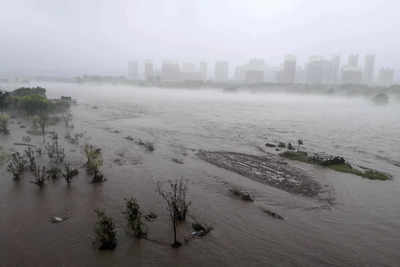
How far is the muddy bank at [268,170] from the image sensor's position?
32.6 feet

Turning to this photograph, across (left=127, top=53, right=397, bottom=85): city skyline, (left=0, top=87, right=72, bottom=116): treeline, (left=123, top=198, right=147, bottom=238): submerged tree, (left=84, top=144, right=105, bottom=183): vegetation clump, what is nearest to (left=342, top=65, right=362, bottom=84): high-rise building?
(left=127, top=53, right=397, bottom=85): city skyline

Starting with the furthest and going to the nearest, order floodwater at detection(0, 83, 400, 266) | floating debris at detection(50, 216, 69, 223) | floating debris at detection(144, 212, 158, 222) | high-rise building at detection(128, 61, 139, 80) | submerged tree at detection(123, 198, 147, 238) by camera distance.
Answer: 1. high-rise building at detection(128, 61, 139, 80)
2. floating debris at detection(144, 212, 158, 222)
3. floating debris at detection(50, 216, 69, 223)
4. submerged tree at detection(123, 198, 147, 238)
5. floodwater at detection(0, 83, 400, 266)

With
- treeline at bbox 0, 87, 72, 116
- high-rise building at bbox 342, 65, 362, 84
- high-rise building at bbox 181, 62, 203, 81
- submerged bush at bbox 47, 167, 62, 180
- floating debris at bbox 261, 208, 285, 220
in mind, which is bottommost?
floating debris at bbox 261, 208, 285, 220

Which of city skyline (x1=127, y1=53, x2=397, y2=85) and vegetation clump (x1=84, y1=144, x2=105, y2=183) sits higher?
city skyline (x1=127, y1=53, x2=397, y2=85)

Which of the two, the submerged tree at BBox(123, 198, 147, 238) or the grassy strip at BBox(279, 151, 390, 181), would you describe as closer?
the submerged tree at BBox(123, 198, 147, 238)

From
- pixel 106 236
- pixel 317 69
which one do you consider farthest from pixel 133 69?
pixel 106 236

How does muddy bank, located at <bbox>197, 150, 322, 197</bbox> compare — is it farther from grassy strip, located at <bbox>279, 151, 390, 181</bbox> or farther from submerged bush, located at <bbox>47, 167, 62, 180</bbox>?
submerged bush, located at <bbox>47, 167, 62, 180</bbox>

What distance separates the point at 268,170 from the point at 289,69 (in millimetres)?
115055

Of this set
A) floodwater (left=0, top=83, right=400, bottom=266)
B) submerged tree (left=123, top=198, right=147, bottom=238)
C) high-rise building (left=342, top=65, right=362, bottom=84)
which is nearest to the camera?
floodwater (left=0, top=83, right=400, bottom=266)

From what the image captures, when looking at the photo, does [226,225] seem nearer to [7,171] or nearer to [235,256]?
[235,256]

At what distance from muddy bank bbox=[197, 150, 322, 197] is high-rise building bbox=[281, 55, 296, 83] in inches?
4397

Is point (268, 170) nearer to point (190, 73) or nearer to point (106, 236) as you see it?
point (106, 236)

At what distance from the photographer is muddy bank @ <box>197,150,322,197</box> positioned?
32.6 ft

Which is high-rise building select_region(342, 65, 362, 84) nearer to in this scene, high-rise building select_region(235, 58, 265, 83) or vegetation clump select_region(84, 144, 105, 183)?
high-rise building select_region(235, 58, 265, 83)
